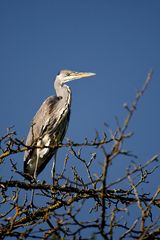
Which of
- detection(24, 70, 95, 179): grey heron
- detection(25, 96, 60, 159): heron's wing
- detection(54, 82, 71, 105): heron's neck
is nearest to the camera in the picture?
detection(24, 70, 95, 179): grey heron

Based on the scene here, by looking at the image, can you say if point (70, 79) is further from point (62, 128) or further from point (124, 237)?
point (124, 237)

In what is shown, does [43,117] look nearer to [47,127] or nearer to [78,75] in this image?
[47,127]

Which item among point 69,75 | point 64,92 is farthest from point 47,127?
point 69,75

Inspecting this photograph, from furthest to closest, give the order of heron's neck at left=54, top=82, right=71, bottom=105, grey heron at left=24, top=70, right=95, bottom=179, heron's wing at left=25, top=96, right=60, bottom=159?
heron's neck at left=54, top=82, right=71, bottom=105
heron's wing at left=25, top=96, right=60, bottom=159
grey heron at left=24, top=70, right=95, bottom=179

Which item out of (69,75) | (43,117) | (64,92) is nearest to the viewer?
(43,117)

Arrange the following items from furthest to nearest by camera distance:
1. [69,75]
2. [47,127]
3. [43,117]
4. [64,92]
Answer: [69,75] → [64,92] → [43,117] → [47,127]

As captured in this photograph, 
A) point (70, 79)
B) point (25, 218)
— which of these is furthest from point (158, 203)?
point (70, 79)

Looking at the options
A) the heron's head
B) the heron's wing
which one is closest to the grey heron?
the heron's wing

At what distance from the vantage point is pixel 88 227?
78.8 inches

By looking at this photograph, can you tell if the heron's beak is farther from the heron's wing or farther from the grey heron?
the heron's wing

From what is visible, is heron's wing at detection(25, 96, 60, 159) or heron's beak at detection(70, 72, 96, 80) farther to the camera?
heron's beak at detection(70, 72, 96, 80)

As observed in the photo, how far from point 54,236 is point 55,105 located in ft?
14.9

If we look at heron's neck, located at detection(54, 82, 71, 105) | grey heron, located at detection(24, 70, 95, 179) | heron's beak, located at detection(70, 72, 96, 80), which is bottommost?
grey heron, located at detection(24, 70, 95, 179)

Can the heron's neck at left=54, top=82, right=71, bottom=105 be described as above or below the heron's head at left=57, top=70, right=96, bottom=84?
below
